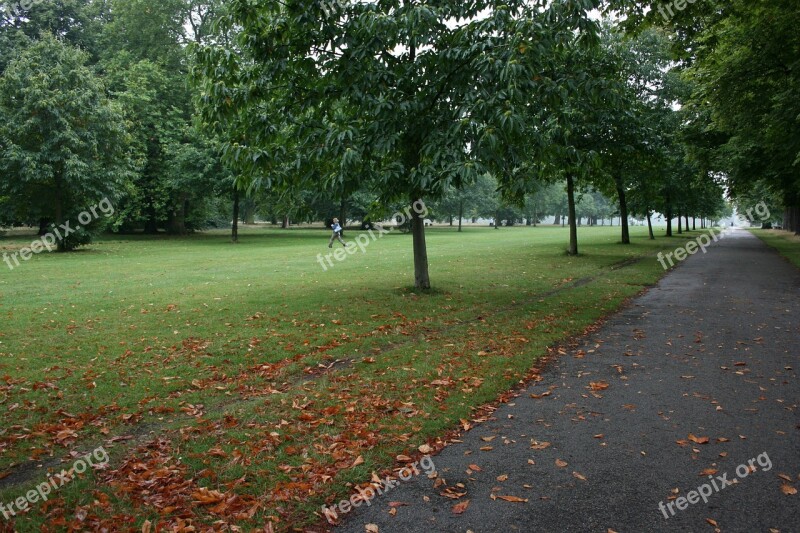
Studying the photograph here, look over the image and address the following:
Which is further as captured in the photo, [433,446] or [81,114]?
[81,114]

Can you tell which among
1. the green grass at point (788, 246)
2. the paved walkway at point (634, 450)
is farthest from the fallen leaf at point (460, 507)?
the green grass at point (788, 246)

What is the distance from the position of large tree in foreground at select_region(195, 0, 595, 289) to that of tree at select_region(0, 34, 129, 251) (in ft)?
59.2

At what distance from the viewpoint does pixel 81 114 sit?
2541 cm

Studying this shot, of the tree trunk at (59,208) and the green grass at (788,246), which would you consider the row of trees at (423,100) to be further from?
the green grass at (788,246)

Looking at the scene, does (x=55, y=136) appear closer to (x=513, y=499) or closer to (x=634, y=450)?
(x=513, y=499)

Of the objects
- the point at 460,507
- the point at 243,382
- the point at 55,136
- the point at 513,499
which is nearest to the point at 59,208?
the point at 55,136

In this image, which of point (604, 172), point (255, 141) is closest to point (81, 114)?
point (255, 141)

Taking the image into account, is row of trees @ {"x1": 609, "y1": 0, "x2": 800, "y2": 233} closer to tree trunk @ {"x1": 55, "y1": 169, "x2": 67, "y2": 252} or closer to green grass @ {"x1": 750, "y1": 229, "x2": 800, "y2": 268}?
green grass @ {"x1": 750, "y1": 229, "x2": 800, "y2": 268}

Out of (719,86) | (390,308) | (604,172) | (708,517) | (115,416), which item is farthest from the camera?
(604,172)

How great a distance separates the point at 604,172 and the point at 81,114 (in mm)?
24043

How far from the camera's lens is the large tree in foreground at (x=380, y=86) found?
29.3ft

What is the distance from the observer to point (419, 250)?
1277 centimetres

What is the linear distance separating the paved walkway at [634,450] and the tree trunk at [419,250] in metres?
5.44

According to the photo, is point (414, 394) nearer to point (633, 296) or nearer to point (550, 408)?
point (550, 408)
